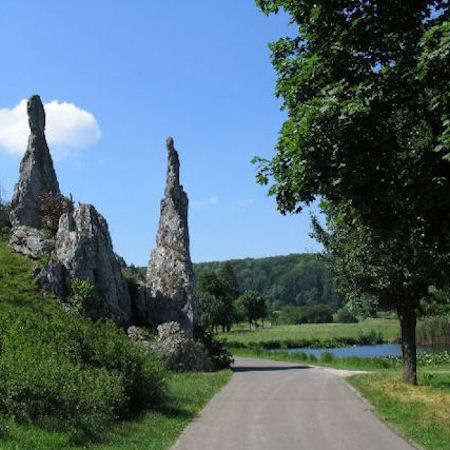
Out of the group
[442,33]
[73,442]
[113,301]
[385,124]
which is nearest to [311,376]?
[113,301]

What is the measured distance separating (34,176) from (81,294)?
15279 mm

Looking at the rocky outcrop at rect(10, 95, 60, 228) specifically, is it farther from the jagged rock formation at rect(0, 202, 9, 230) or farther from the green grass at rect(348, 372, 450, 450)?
the green grass at rect(348, 372, 450, 450)

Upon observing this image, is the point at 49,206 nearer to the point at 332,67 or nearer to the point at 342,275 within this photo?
the point at 342,275

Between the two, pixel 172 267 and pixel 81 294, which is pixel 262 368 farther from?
pixel 81 294

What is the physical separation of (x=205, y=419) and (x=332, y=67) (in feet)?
37.7

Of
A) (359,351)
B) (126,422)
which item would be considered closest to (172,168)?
(126,422)

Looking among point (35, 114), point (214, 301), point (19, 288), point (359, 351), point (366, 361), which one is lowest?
point (359, 351)

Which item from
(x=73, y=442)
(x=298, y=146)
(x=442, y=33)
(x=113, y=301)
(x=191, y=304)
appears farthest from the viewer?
(x=191, y=304)

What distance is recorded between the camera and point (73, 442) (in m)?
12.9

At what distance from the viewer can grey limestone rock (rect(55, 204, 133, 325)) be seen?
1369 inches

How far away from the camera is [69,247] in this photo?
3541cm

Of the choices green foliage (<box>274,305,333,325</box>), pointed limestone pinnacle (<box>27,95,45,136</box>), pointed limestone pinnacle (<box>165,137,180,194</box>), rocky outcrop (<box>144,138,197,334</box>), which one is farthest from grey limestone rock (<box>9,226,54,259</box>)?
green foliage (<box>274,305,333,325</box>)

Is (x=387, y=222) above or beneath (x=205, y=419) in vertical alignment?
above

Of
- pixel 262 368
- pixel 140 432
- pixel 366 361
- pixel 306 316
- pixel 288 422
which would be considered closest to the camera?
pixel 140 432
